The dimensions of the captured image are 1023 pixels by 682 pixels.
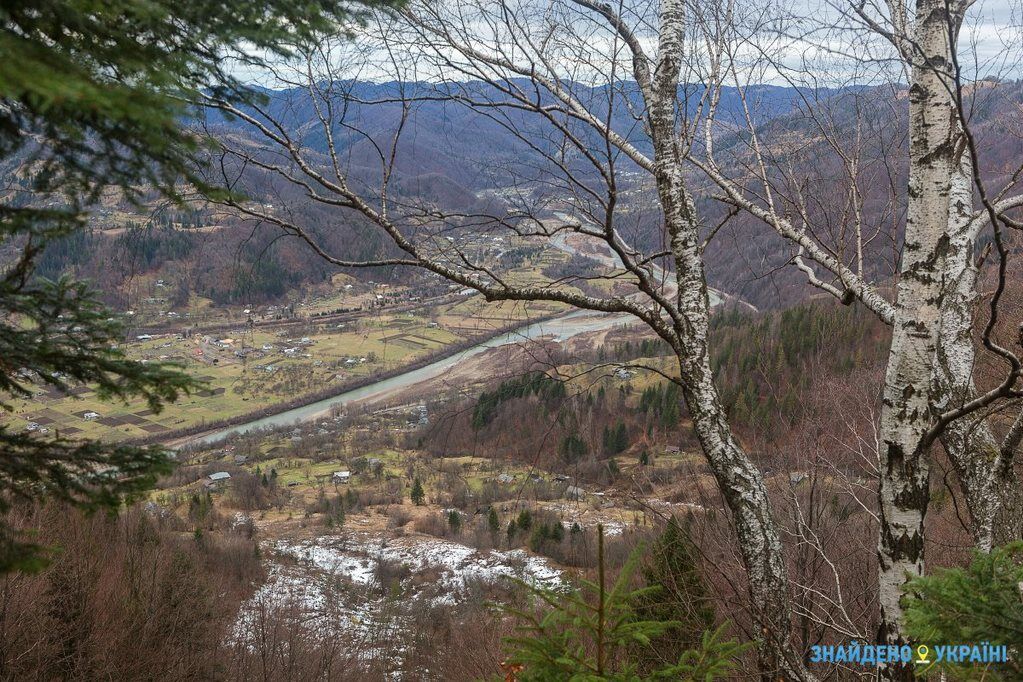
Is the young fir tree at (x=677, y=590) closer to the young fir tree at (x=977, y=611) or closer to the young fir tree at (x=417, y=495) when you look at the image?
the young fir tree at (x=977, y=611)

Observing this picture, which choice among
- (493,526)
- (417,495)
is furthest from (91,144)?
(417,495)

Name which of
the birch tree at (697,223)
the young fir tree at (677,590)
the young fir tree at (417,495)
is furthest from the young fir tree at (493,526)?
the birch tree at (697,223)

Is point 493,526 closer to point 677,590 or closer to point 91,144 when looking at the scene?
point 677,590

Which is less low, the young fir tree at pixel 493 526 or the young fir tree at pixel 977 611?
the young fir tree at pixel 977 611

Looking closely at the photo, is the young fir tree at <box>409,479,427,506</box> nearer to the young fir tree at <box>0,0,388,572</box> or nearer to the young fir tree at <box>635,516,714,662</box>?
the young fir tree at <box>635,516,714,662</box>

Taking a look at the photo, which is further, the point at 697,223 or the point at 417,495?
the point at 417,495

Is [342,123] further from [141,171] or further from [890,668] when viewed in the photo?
[890,668]

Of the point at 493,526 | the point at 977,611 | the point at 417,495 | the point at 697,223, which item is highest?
the point at 697,223

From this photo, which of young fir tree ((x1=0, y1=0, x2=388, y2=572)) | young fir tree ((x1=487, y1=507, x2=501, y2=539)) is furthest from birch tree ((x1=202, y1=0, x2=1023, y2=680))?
young fir tree ((x1=487, y1=507, x2=501, y2=539))
